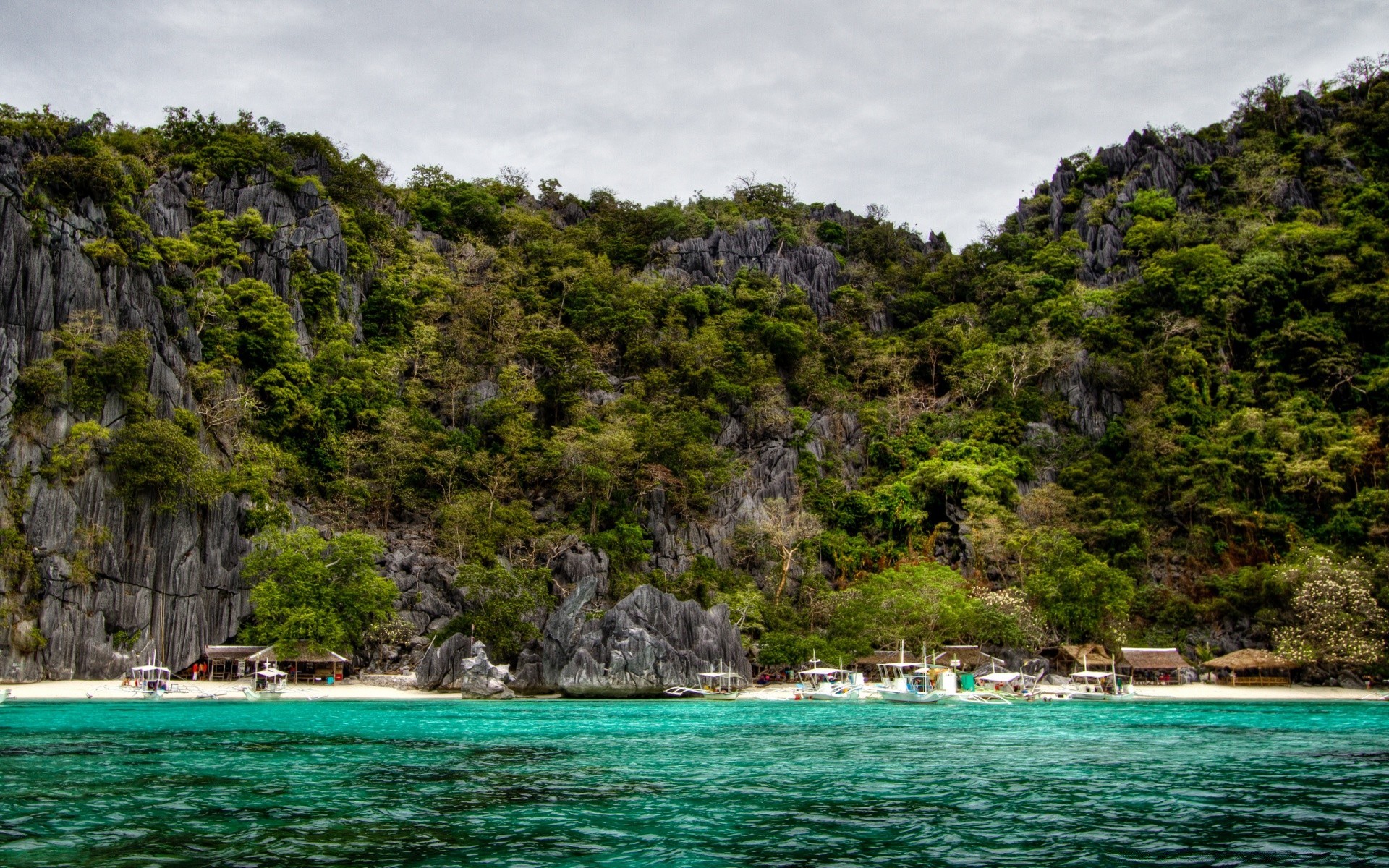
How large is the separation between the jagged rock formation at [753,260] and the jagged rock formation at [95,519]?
125 feet

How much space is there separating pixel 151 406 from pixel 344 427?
1109 centimetres

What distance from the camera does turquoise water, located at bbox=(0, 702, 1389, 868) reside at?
880 cm

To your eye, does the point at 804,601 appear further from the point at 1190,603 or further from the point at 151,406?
the point at 151,406

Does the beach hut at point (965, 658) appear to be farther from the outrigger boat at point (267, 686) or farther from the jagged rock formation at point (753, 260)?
the jagged rock formation at point (753, 260)

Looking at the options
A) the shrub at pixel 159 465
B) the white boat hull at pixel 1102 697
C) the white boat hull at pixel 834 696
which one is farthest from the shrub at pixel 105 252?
the white boat hull at pixel 1102 697

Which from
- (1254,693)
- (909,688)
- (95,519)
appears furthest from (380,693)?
(1254,693)

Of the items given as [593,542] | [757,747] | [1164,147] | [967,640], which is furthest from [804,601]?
[1164,147]

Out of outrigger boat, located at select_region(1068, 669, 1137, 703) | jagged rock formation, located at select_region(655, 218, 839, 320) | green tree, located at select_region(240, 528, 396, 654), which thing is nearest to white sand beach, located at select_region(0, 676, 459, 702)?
green tree, located at select_region(240, 528, 396, 654)

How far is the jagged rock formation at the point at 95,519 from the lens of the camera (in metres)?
35.7

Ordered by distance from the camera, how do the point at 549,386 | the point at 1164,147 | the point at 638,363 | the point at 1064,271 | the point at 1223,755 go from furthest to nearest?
the point at 1164,147, the point at 1064,271, the point at 638,363, the point at 549,386, the point at 1223,755

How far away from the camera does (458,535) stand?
46.2 metres

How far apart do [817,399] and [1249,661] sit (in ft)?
102

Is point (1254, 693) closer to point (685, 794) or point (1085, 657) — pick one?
point (1085, 657)

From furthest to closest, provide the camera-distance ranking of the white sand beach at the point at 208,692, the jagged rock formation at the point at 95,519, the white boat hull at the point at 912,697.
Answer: the white boat hull at the point at 912,697
the jagged rock formation at the point at 95,519
the white sand beach at the point at 208,692
